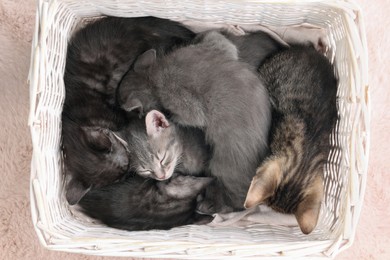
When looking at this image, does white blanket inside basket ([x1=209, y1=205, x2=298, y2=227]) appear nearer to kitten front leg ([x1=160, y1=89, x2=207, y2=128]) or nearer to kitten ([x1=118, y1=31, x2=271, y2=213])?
kitten ([x1=118, y1=31, x2=271, y2=213])

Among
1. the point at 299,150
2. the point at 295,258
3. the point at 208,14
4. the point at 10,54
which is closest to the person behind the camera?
the point at 295,258

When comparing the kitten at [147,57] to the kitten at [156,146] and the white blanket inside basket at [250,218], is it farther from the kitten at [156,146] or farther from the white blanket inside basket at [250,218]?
the white blanket inside basket at [250,218]

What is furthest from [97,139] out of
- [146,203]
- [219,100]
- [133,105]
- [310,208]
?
[310,208]

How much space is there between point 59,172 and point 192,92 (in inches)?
20.7

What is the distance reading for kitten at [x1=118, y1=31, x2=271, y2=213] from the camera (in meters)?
1.39

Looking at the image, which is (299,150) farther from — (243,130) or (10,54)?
(10,54)

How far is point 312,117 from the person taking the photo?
55.0 inches

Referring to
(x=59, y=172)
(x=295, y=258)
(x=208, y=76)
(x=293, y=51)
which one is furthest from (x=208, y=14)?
(x=295, y=258)

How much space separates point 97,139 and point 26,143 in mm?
519

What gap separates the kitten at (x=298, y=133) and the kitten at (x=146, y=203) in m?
0.27

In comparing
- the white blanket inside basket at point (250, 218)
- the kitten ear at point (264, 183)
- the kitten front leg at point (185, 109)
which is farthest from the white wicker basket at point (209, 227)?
the kitten front leg at point (185, 109)

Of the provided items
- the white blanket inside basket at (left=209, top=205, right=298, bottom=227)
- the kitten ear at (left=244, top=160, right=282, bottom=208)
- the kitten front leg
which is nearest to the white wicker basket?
the white blanket inside basket at (left=209, top=205, right=298, bottom=227)

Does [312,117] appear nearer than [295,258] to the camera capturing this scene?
No

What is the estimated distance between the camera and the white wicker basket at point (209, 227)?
1221 mm
